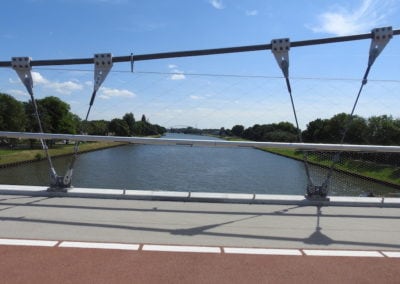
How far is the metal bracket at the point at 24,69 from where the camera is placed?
19.4 feet

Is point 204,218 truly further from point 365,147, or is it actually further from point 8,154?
point 8,154

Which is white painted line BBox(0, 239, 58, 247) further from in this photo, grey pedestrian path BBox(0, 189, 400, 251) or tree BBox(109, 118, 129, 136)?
tree BBox(109, 118, 129, 136)

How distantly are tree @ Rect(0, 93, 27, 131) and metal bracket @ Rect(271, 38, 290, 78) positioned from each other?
62663mm

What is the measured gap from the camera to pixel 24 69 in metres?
5.95

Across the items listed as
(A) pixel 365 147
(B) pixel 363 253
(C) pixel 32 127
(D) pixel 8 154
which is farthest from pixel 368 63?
(C) pixel 32 127

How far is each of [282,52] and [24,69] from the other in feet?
13.3

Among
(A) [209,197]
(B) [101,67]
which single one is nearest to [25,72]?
(B) [101,67]

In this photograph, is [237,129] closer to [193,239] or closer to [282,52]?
[282,52]

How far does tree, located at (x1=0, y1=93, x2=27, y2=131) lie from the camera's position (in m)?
60.6

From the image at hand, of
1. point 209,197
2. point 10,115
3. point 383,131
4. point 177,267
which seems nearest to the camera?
point 177,267

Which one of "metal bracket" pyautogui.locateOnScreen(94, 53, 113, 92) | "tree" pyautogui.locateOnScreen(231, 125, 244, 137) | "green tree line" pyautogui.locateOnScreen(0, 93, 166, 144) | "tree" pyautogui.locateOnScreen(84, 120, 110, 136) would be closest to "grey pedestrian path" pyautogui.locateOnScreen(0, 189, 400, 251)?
"metal bracket" pyautogui.locateOnScreen(94, 53, 113, 92)

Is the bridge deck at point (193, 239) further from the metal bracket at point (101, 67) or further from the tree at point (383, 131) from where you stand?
the tree at point (383, 131)

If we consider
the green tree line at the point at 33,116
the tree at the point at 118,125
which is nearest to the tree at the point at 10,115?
the green tree line at the point at 33,116

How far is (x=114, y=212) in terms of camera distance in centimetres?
479
